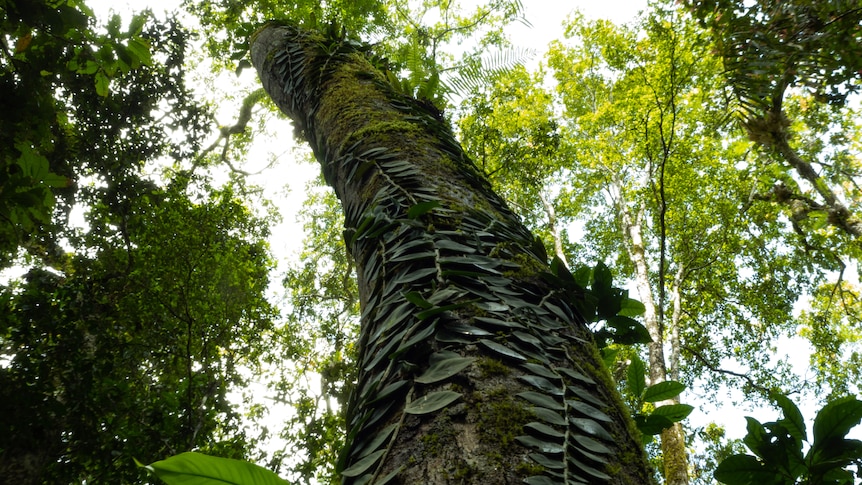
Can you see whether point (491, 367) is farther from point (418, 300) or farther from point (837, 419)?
point (837, 419)

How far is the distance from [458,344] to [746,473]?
85 centimetres

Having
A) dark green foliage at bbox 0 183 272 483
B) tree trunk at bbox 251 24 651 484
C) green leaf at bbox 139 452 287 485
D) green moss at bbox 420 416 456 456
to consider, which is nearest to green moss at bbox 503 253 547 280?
tree trunk at bbox 251 24 651 484

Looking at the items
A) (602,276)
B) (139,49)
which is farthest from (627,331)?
(139,49)

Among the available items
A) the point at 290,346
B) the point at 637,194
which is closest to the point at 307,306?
the point at 290,346

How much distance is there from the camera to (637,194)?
911 centimetres

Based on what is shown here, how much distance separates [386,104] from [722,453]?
35.1 feet

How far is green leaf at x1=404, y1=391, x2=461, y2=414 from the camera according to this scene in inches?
24.9

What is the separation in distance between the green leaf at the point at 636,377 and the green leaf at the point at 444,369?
0.75 meters

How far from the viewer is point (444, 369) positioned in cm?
70

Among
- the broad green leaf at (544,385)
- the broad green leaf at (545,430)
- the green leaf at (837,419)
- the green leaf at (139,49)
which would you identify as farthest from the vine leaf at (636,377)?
the green leaf at (139,49)

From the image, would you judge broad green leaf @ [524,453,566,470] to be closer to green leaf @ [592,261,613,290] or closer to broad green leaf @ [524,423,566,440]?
broad green leaf @ [524,423,566,440]

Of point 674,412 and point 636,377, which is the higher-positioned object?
point 636,377

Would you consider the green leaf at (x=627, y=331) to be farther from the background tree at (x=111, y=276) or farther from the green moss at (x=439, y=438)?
the background tree at (x=111, y=276)

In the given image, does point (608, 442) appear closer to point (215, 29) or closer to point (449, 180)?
point (449, 180)
